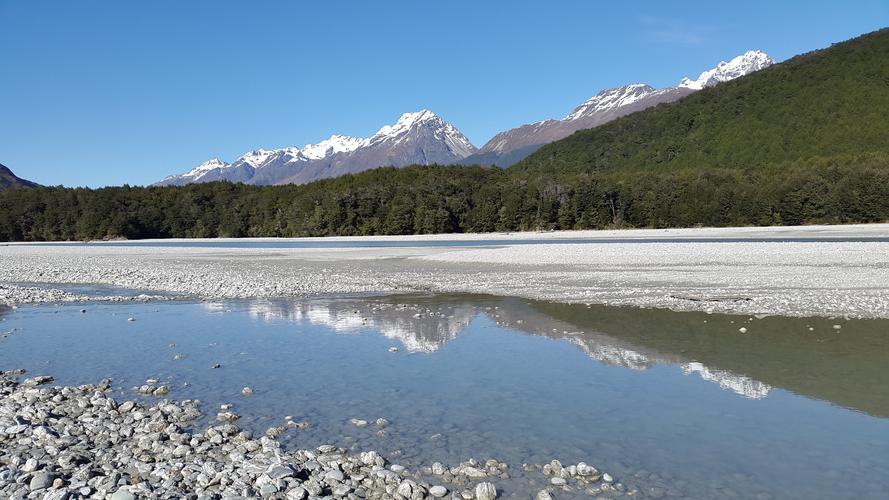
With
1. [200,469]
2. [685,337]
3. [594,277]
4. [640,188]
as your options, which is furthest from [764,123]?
[200,469]

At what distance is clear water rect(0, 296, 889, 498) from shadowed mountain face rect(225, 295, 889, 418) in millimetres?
76

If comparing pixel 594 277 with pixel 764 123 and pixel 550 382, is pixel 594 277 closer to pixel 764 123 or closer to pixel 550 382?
pixel 550 382

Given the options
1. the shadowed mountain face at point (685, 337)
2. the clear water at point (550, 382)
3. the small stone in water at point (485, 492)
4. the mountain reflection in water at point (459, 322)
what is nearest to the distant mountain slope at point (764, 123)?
the mountain reflection in water at point (459, 322)

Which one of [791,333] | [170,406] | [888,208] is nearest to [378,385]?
[170,406]

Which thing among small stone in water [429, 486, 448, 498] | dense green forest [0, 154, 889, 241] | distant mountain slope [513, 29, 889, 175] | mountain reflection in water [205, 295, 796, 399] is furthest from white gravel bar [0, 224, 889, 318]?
distant mountain slope [513, 29, 889, 175]

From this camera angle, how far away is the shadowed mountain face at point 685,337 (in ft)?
37.9

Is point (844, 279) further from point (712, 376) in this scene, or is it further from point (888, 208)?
point (888, 208)

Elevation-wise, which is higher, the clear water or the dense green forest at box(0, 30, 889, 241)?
the dense green forest at box(0, 30, 889, 241)

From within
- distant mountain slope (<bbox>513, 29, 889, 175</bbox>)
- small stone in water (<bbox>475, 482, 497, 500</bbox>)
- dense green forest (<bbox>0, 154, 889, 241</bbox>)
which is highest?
distant mountain slope (<bbox>513, 29, 889, 175</bbox>)

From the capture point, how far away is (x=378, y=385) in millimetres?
11898

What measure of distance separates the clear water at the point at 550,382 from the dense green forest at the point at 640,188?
3253 inches

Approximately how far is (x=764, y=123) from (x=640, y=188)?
5408cm

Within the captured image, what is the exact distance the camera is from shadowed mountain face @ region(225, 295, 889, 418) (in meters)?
11.5

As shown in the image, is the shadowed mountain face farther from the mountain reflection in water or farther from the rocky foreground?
the rocky foreground
